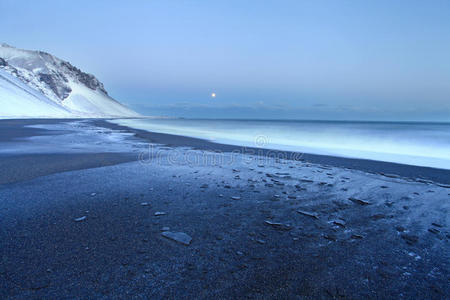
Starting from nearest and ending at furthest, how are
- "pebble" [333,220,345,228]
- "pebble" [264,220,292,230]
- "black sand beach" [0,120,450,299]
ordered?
"black sand beach" [0,120,450,299], "pebble" [264,220,292,230], "pebble" [333,220,345,228]

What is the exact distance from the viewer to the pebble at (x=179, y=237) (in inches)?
127

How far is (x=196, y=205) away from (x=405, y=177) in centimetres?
734

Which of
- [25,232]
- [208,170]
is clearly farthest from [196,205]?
[208,170]

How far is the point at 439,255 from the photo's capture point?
3.12 meters

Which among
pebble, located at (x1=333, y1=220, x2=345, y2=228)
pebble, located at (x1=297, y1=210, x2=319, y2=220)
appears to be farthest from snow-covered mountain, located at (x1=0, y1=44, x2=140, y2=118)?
pebble, located at (x1=333, y1=220, x2=345, y2=228)

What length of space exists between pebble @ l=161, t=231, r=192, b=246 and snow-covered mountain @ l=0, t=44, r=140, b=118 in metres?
74.6

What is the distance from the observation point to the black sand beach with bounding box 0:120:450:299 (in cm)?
238

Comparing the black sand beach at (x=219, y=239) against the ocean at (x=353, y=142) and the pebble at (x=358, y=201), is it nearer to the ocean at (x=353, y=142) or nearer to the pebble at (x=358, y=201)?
the pebble at (x=358, y=201)

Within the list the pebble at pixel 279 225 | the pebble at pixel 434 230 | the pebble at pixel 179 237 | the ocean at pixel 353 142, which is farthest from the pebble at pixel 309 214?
the ocean at pixel 353 142

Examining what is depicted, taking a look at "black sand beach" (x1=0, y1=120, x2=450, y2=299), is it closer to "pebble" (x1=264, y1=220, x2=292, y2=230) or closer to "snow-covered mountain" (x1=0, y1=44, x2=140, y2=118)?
"pebble" (x1=264, y1=220, x2=292, y2=230)

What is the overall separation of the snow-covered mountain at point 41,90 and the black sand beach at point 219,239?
→ 7246 cm

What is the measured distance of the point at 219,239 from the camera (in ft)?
11.0

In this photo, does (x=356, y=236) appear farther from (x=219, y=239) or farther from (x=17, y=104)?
(x=17, y=104)

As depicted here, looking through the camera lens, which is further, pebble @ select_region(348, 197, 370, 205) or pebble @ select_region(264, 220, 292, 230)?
pebble @ select_region(348, 197, 370, 205)
